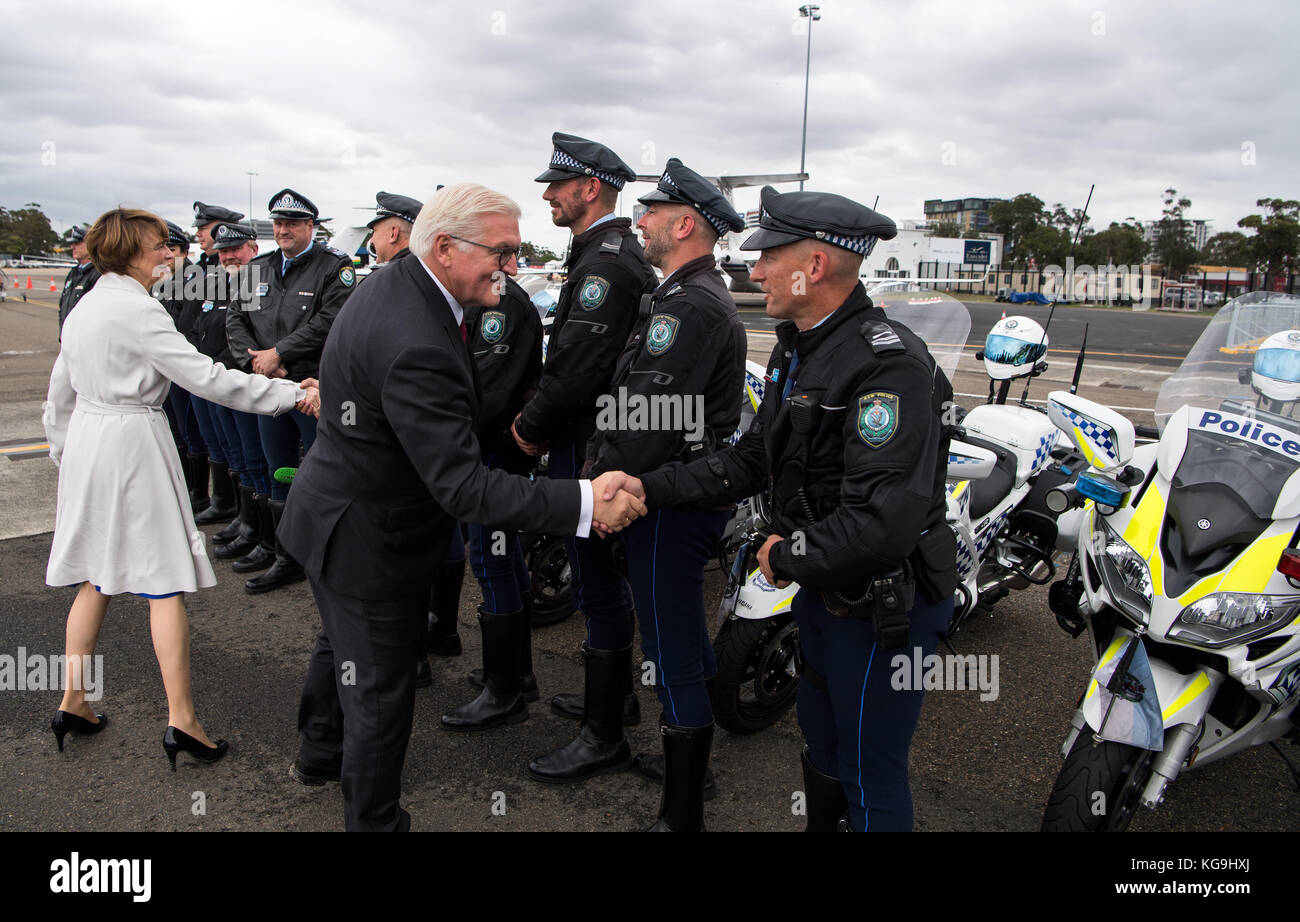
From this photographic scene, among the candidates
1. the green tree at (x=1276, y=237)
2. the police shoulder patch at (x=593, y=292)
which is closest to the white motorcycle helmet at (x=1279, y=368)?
the police shoulder patch at (x=593, y=292)

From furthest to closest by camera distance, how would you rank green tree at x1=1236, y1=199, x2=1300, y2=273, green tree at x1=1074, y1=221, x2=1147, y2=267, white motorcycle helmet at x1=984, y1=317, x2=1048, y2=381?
green tree at x1=1074, y1=221, x2=1147, y2=267 < green tree at x1=1236, y1=199, x2=1300, y2=273 < white motorcycle helmet at x1=984, y1=317, x2=1048, y2=381

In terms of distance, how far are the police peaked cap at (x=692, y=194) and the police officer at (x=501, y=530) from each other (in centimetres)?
78

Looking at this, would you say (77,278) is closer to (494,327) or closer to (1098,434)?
(494,327)

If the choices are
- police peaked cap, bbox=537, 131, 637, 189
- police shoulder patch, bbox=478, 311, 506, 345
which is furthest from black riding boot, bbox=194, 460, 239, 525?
police peaked cap, bbox=537, 131, 637, 189

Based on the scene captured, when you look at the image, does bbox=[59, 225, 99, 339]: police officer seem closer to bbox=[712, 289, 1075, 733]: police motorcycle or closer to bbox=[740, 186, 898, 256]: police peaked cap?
bbox=[712, 289, 1075, 733]: police motorcycle

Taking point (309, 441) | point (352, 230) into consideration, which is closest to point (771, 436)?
point (309, 441)

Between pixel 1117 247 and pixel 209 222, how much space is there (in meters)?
70.5

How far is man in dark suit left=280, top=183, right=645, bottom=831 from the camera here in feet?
6.89

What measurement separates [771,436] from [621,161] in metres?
1.66

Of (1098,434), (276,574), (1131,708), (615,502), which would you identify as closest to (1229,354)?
(1098,434)

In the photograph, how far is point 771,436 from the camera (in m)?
2.23

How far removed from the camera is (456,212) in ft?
7.22

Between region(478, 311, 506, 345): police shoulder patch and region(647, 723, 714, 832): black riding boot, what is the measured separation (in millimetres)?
1579
